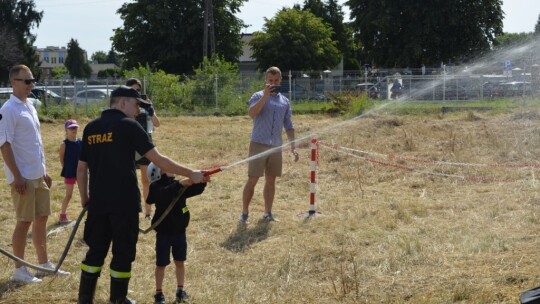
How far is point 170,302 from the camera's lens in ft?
19.0

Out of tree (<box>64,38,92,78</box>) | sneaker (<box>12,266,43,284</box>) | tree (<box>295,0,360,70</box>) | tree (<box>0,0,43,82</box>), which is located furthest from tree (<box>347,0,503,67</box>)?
tree (<box>64,38,92,78</box>)

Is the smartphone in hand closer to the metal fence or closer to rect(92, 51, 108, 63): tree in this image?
the metal fence

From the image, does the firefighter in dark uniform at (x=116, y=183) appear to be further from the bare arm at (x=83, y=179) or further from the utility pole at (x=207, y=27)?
the utility pole at (x=207, y=27)

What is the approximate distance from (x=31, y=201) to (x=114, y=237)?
146 cm

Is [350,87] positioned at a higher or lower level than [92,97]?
higher

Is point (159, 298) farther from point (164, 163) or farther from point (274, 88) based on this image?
point (274, 88)

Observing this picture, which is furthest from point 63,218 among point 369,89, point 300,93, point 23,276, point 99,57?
point 99,57

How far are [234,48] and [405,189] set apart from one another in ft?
148

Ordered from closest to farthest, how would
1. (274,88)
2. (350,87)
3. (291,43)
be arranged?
(274,88) < (350,87) < (291,43)

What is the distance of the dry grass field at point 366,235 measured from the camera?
230 inches

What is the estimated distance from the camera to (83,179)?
5.55 m

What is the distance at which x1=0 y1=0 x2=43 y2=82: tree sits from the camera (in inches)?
2344

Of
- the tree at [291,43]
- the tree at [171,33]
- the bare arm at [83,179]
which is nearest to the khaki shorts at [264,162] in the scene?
the bare arm at [83,179]

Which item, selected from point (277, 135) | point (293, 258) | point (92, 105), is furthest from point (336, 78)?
point (293, 258)
